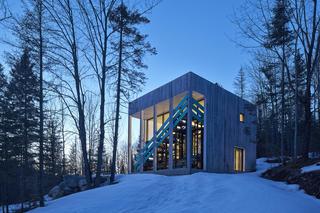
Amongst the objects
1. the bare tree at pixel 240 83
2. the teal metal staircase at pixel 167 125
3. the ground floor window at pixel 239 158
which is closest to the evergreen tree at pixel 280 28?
the teal metal staircase at pixel 167 125

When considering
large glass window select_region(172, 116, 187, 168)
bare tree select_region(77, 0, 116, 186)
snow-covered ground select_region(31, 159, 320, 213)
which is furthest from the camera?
large glass window select_region(172, 116, 187, 168)

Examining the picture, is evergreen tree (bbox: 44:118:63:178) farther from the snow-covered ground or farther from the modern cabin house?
the snow-covered ground

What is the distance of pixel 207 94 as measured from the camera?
14.4 metres

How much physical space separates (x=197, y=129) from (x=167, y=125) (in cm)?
211

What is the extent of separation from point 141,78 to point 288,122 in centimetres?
1357

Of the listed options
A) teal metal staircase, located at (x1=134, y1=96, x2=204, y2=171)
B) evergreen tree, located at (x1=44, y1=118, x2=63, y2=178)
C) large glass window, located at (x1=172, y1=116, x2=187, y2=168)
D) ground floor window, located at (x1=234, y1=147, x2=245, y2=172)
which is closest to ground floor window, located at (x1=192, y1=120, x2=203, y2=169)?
teal metal staircase, located at (x1=134, y1=96, x2=204, y2=171)

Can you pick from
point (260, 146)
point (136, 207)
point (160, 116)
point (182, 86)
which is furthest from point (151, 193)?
point (260, 146)

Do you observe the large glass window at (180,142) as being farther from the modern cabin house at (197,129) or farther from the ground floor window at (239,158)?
the ground floor window at (239,158)

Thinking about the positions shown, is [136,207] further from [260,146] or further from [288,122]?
[260,146]

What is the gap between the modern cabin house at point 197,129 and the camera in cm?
1398

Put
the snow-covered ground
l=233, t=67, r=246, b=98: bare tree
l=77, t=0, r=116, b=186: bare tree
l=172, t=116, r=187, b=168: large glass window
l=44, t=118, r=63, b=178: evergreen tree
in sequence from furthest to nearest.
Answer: l=233, t=67, r=246, b=98: bare tree < l=44, t=118, r=63, b=178: evergreen tree < l=172, t=116, r=187, b=168: large glass window < l=77, t=0, r=116, b=186: bare tree < the snow-covered ground

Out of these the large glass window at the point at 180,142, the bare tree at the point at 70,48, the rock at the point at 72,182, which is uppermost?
the bare tree at the point at 70,48

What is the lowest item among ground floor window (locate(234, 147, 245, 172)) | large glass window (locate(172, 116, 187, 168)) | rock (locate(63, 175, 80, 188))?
rock (locate(63, 175, 80, 188))

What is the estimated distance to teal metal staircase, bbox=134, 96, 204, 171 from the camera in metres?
14.5
